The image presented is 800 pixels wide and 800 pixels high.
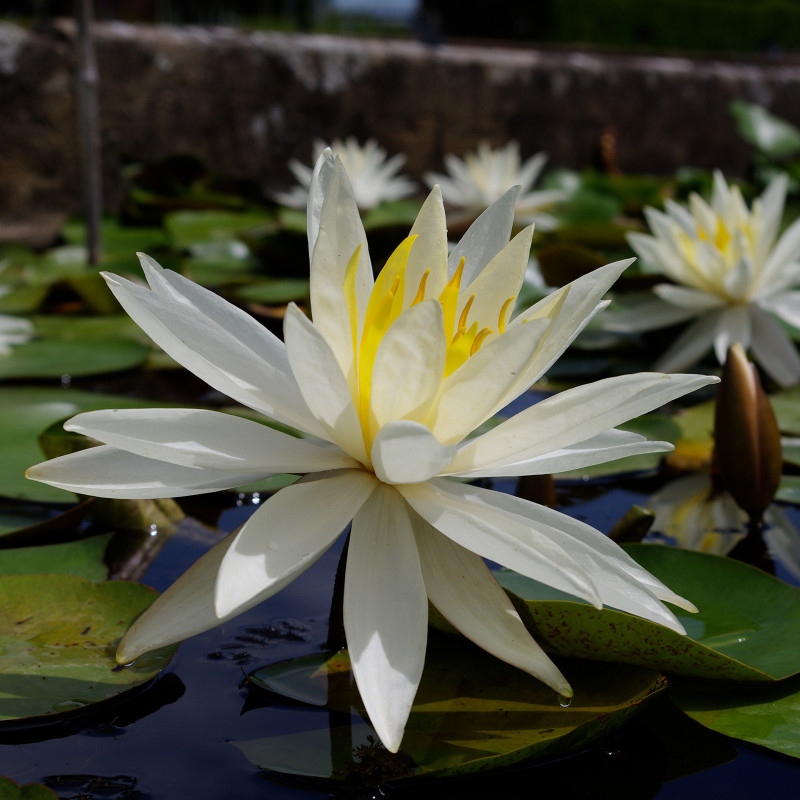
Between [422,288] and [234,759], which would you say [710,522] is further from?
[234,759]

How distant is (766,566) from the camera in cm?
108

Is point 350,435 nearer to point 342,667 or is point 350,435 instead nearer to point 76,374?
point 342,667

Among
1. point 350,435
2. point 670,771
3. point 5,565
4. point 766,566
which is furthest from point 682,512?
point 5,565

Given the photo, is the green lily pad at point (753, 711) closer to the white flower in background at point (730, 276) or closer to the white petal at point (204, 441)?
the white petal at point (204, 441)

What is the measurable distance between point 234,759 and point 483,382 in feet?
1.20

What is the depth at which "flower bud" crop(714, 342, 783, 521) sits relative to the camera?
1.16 m

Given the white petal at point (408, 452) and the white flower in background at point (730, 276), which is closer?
the white petal at point (408, 452)

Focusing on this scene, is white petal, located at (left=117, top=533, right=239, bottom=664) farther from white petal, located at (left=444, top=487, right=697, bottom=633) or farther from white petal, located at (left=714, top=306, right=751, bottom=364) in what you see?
white petal, located at (left=714, top=306, right=751, bottom=364)

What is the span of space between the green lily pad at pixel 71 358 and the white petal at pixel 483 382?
1.11m

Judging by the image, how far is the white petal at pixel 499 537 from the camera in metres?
0.62

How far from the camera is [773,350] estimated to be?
174 cm

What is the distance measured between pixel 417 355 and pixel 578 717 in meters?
0.33

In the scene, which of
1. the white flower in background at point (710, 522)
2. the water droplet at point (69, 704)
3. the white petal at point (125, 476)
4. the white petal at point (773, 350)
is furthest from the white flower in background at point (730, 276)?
the water droplet at point (69, 704)

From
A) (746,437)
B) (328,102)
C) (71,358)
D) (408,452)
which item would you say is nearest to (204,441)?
(408,452)
